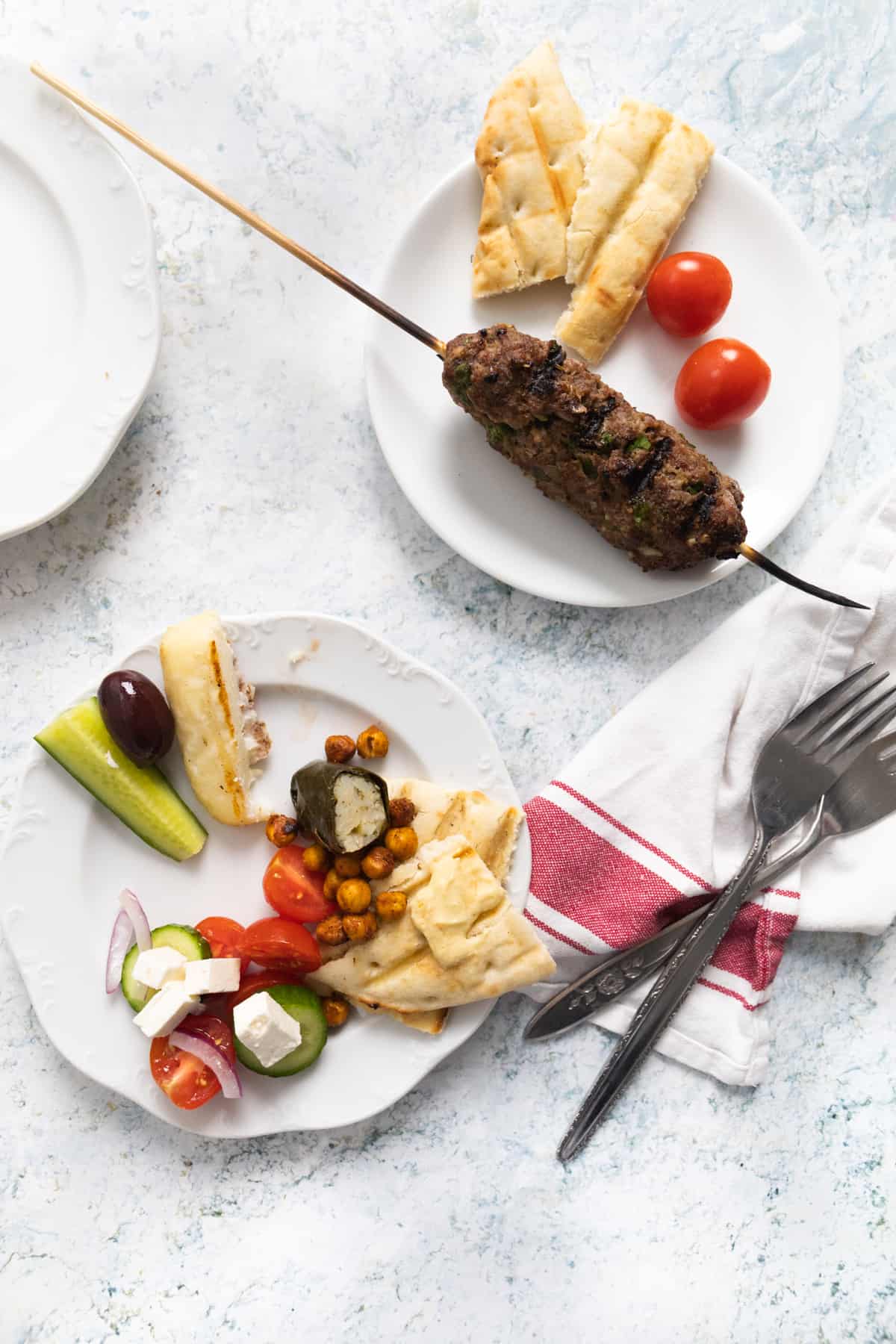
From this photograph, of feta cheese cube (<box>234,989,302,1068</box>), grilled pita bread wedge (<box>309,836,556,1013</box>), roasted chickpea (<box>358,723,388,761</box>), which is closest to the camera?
feta cheese cube (<box>234,989,302,1068</box>)

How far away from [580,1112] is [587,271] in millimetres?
2665

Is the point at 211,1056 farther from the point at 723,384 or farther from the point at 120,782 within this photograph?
the point at 723,384

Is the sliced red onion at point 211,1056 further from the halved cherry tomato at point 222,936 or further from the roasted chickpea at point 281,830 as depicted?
the roasted chickpea at point 281,830

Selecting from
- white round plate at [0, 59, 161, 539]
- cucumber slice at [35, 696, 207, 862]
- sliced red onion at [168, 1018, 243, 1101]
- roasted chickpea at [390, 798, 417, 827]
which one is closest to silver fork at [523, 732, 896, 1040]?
roasted chickpea at [390, 798, 417, 827]

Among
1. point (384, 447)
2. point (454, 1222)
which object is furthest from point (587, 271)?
point (454, 1222)

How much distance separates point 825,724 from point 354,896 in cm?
154

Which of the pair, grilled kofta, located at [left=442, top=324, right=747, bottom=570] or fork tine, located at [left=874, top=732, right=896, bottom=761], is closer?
grilled kofta, located at [left=442, top=324, right=747, bottom=570]

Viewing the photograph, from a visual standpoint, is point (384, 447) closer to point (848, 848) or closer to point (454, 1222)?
point (848, 848)

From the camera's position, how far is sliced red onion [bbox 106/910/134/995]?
3033 millimetres

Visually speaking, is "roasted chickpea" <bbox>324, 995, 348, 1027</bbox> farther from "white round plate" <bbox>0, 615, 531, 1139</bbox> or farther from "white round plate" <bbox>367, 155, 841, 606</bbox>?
"white round plate" <bbox>367, 155, 841, 606</bbox>

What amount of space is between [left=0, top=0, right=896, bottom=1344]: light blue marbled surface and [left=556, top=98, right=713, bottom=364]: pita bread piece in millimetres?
351

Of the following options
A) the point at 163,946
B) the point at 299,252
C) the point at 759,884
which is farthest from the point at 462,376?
the point at 163,946

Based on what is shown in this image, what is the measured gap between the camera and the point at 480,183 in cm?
309

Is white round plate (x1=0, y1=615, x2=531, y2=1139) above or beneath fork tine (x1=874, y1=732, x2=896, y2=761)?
beneath
